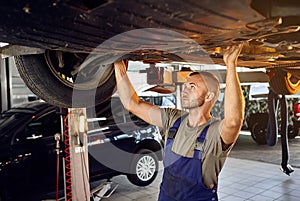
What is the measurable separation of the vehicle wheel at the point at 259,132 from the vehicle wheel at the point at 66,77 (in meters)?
6.66

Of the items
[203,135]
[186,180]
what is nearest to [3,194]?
[186,180]

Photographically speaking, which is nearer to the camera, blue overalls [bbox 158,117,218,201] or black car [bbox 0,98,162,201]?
blue overalls [bbox 158,117,218,201]

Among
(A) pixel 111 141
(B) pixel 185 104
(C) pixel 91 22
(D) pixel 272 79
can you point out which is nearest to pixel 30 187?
(A) pixel 111 141

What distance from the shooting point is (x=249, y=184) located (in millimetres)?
4590

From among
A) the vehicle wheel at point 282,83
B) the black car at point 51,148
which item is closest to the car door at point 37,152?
the black car at point 51,148

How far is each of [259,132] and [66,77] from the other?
22.6 ft

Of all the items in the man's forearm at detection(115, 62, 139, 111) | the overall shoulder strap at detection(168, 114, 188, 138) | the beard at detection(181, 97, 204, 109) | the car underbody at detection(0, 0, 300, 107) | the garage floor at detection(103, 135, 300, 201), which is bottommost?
the garage floor at detection(103, 135, 300, 201)

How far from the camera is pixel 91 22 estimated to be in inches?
Result: 37.8

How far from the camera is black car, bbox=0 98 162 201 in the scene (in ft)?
11.5

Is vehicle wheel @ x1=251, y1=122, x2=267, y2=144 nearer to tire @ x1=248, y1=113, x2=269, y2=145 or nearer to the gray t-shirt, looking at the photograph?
tire @ x1=248, y1=113, x2=269, y2=145

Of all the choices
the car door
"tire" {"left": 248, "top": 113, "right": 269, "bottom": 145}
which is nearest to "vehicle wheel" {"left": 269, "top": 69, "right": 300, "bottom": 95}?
the car door

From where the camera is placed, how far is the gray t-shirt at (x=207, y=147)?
64.8 inches

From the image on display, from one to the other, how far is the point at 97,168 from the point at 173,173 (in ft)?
8.59

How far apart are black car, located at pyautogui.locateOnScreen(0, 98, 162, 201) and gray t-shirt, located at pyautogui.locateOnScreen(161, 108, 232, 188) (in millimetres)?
1739
